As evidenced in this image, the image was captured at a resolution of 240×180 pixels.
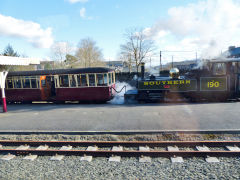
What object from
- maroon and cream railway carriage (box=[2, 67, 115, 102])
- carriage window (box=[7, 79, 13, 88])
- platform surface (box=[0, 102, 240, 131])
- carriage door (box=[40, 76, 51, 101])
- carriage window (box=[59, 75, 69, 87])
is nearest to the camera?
platform surface (box=[0, 102, 240, 131])

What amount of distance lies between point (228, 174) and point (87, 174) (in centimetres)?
325

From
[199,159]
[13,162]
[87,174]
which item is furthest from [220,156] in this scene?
[13,162]

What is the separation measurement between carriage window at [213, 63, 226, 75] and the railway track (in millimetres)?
6913

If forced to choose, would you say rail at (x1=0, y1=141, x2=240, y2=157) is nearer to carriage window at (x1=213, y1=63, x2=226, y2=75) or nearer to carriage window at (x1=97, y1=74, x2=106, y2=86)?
carriage window at (x1=97, y1=74, x2=106, y2=86)

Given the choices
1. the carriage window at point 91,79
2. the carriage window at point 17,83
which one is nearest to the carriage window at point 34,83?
the carriage window at point 17,83

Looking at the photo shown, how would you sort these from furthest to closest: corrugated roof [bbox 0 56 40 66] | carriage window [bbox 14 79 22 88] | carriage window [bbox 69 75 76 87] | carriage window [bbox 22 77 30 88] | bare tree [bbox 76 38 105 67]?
1. bare tree [bbox 76 38 105 67]
2. carriage window [bbox 14 79 22 88]
3. carriage window [bbox 22 77 30 88]
4. carriage window [bbox 69 75 76 87]
5. corrugated roof [bbox 0 56 40 66]

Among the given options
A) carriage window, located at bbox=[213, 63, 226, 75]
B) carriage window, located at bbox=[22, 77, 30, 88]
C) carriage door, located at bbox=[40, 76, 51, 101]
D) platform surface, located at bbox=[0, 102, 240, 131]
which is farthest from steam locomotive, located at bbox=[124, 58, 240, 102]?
carriage window, located at bbox=[22, 77, 30, 88]

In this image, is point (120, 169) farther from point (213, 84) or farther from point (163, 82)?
point (213, 84)

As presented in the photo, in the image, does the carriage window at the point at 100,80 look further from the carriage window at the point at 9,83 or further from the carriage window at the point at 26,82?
the carriage window at the point at 9,83

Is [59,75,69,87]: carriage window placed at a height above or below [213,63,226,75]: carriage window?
below

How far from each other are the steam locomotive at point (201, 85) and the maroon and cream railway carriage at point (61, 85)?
1980mm

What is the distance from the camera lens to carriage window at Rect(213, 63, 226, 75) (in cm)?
1062

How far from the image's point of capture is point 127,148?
5.17 meters

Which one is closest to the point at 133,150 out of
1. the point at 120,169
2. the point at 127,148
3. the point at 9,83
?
the point at 127,148
